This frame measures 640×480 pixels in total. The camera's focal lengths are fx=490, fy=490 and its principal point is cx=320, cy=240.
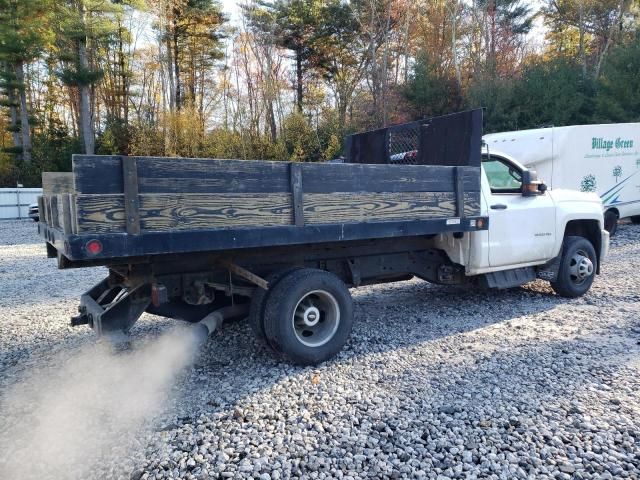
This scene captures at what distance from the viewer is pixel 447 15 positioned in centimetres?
3036

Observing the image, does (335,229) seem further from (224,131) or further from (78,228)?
(224,131)

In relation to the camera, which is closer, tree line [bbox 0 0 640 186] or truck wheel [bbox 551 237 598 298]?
truck wheel [bbox 551 237 598 298]

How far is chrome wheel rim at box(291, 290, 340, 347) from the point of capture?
14.3ft

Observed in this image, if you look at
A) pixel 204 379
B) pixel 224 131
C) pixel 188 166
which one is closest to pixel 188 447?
pixel 204 379

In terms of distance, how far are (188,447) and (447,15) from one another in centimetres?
3247

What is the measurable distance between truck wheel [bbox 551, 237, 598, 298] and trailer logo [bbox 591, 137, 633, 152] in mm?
6798

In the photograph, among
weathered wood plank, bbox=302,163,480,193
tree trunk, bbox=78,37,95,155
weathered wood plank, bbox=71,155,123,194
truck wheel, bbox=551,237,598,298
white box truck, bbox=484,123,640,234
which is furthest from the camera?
tree trunk, bbox=78,37,95,155

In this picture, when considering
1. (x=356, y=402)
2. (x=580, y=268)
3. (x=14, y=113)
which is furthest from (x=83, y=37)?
(x=356, y=402)

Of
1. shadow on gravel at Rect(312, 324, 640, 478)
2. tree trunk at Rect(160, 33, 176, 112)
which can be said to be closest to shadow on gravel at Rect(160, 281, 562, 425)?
shadow on gravel at Rect(312, 324, 640, 478)

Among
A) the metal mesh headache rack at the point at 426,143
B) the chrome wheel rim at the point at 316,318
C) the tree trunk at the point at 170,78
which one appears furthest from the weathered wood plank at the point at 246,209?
the tree trunk at the point at 170,78

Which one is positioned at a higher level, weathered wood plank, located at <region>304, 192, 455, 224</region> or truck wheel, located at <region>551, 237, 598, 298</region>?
weathered wood plank, located at <region>304, 192, 455, 224</region>

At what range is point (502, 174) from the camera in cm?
628

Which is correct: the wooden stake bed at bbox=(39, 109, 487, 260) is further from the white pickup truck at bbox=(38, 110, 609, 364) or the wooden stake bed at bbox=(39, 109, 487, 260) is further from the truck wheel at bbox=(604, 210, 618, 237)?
the truck wheel at bbox=(604, 210, 618, 237)

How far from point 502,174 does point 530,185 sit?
0.38 meters
